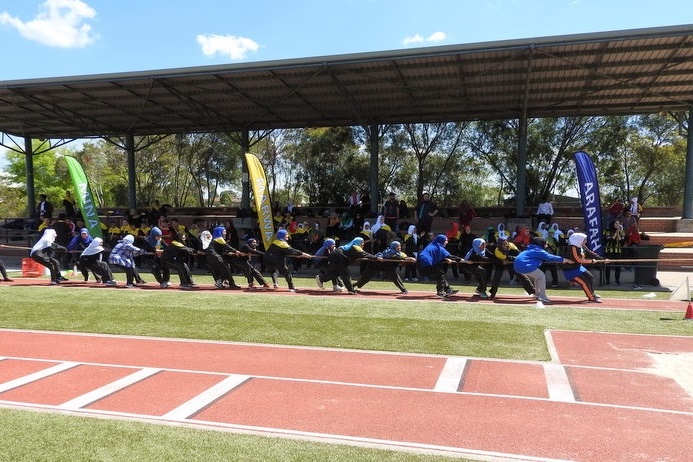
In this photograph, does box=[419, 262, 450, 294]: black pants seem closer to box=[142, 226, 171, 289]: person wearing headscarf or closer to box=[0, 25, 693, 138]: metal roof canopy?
box=[0, 25, 693, 138]: metal roof canopy

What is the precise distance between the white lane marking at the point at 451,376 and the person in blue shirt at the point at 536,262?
513cm

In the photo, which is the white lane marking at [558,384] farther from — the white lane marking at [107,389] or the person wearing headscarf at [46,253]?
the person wearing headscarf at [46,253]

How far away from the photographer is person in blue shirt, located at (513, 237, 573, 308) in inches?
463

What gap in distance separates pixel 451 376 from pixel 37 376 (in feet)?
17.9

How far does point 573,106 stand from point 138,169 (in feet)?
120

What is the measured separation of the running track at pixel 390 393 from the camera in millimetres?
4750

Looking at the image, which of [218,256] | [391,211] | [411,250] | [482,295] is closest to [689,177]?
[391,211]

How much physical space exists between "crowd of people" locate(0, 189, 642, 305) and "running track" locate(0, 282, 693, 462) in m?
4.21

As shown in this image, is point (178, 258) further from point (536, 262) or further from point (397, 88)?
point (397, 88)

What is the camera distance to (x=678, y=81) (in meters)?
19.5

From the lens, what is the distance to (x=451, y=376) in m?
6.59

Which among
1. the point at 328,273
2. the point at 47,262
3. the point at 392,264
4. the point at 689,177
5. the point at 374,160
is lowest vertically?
the point at 328,273

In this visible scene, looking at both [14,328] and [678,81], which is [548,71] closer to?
[678,81]

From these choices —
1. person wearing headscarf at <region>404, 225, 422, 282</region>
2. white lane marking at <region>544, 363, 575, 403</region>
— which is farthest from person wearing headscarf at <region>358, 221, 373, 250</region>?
white lane marking at <region>544, 363, 575, 403</region>
